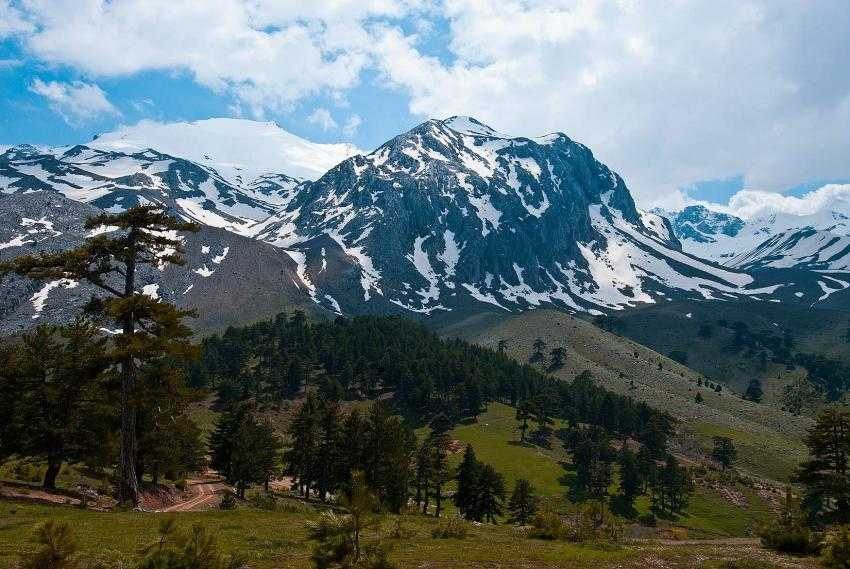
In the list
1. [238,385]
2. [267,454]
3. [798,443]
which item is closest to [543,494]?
[267,454]

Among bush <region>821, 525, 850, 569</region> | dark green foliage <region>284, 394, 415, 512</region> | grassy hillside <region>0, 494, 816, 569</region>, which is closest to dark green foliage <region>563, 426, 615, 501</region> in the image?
dark green foliage <region>284, 394, 415, 512</region>

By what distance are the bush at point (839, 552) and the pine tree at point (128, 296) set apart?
1043 inches

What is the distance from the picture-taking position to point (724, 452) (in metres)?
120

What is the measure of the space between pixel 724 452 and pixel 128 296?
415 ft

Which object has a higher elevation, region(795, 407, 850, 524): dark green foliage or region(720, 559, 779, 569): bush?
region(795, 407, 850, 524): dark green foliage

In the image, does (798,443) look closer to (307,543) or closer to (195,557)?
(307,543)

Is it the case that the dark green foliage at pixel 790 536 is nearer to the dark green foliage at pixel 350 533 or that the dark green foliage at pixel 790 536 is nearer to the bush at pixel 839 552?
the bush at pixel 839 552

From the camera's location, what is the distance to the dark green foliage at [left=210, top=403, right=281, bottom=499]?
5288cm

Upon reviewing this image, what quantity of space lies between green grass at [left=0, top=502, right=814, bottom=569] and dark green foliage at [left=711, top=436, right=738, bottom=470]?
107 m

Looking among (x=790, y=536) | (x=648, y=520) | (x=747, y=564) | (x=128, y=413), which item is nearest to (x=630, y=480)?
(x=648, y=520)

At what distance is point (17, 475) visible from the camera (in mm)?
39156

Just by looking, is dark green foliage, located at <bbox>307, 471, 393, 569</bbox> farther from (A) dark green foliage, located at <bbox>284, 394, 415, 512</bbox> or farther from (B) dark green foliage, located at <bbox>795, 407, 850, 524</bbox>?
(A) dark green foliage, located at <bbox>284, 394, 415, 512</bbox>

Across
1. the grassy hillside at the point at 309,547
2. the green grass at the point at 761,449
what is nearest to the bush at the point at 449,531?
the grassy hillside at the point at 309,547

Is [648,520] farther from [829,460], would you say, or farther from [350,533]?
[350,533]
